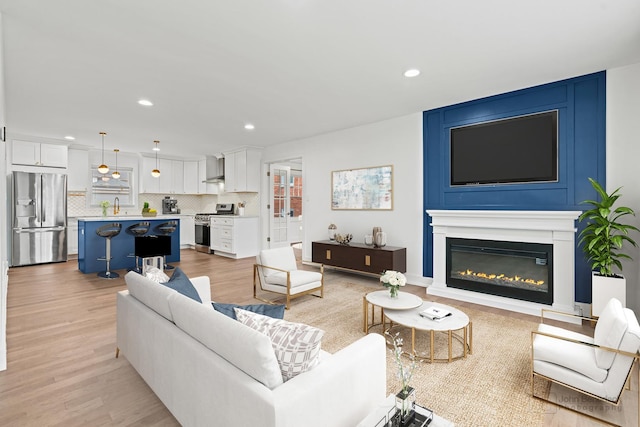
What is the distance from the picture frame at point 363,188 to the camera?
5.44 metres

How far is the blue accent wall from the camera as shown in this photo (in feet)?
11.6

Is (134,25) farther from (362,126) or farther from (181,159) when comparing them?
(181,159)

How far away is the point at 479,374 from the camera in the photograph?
241cm

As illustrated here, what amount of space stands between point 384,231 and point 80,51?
15.1 feet

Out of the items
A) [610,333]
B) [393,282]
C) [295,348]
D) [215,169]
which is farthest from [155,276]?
[215,169]

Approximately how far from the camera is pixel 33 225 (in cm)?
647

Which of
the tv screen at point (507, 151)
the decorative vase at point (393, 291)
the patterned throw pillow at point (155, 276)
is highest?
the tv screen at point (507, 151)

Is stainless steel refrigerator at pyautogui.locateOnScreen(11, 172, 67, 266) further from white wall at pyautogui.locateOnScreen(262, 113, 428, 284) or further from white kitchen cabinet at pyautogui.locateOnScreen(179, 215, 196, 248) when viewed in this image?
white wall at pyautogui.locateOnScreen(262, 113, 428, 284)

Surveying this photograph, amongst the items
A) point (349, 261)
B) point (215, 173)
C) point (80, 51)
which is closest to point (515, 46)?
point (349, 261)

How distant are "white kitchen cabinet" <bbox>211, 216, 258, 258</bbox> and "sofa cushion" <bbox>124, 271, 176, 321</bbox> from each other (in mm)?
5243

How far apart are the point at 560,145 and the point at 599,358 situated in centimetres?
276

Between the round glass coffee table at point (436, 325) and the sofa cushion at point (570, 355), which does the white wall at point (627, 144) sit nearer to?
the sofa cushion at point (570, 355)

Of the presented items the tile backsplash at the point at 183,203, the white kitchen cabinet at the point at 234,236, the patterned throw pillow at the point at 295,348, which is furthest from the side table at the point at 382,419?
the tile backsplash at the point at 183,203

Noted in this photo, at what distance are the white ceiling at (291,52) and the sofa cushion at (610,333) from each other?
220 cm
